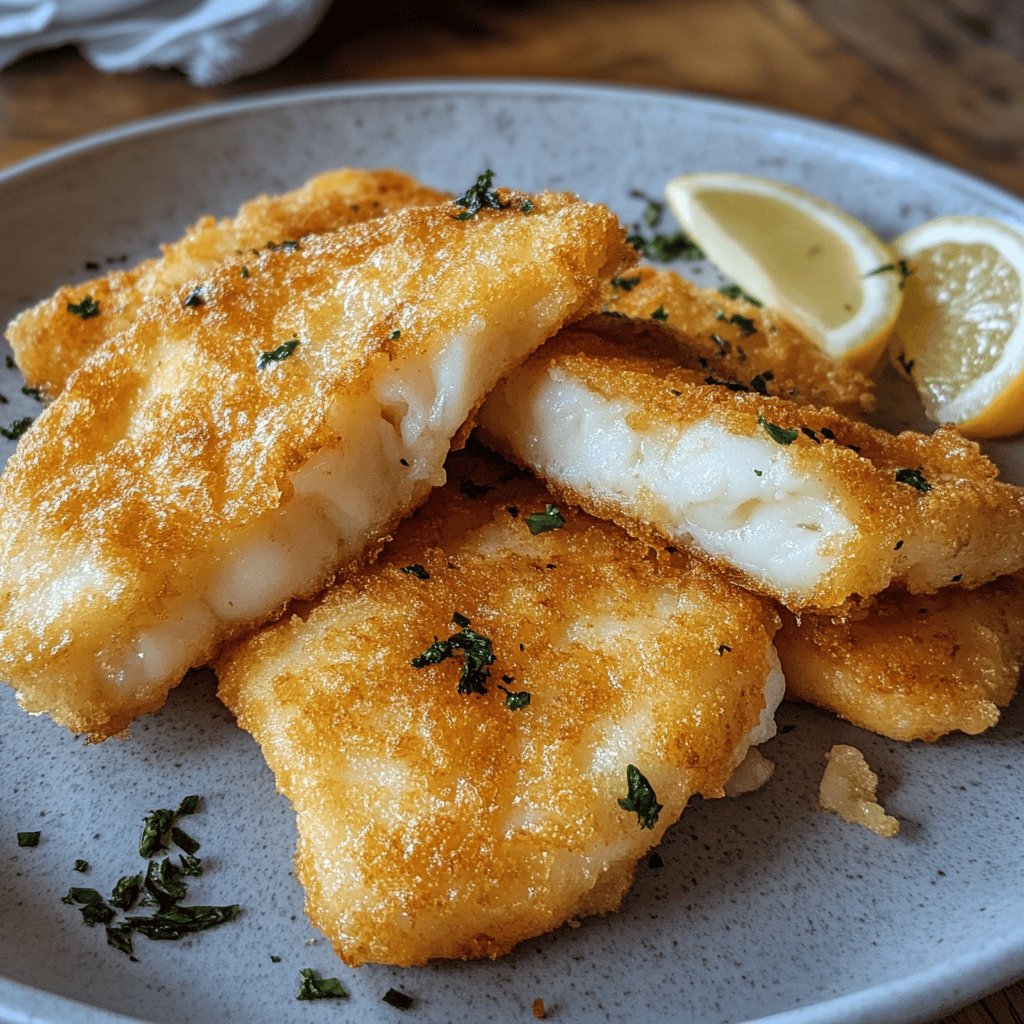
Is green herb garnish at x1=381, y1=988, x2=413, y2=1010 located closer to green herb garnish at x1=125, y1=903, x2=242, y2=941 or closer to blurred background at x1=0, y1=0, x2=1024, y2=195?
green herb garnish at x1=125, y1=903, x2=242, y2=941

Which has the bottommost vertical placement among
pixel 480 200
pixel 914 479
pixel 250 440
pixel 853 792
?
pixel 853 792

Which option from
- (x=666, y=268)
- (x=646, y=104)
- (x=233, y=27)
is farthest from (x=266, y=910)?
(x=233, y=27)

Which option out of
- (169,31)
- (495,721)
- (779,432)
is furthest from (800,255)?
(169,31)

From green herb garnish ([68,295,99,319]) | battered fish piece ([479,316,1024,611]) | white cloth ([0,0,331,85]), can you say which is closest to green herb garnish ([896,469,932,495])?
battered fish piece ([479,316,1024,611])

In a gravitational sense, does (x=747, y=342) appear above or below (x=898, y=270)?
above

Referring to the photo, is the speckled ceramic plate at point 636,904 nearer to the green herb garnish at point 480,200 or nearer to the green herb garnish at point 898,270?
the green herb garnish at point 898,270

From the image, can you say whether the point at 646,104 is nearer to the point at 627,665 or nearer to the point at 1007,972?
the point at 627,665

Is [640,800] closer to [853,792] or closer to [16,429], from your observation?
[853,792]
